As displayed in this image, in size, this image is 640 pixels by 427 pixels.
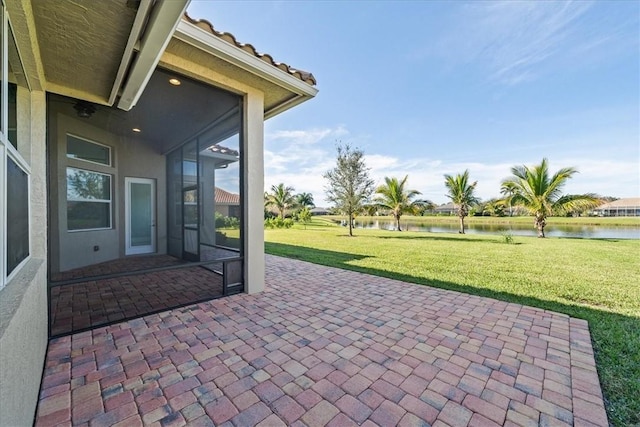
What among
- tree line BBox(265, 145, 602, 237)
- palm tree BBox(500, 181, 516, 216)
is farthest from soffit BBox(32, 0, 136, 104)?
palm tree BBox(500, 181, 516, 216)

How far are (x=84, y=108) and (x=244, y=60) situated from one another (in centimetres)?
235

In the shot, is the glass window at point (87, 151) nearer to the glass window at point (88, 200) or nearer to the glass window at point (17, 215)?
the glass window at point (88, 200)

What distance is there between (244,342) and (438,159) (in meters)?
30.3

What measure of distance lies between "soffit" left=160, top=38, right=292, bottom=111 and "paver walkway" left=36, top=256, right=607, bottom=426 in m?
3.48

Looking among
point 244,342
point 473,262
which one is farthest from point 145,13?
point 473,262

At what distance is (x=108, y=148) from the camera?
543cm

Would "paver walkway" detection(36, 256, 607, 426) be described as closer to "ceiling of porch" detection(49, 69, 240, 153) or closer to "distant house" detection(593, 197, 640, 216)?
"ceiling of porch" detection(49, 69, 240, 153)

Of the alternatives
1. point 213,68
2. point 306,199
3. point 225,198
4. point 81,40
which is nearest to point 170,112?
point 213,68

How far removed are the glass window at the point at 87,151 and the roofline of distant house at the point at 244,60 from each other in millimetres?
3220

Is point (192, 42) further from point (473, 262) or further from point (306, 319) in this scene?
point (473, 262)

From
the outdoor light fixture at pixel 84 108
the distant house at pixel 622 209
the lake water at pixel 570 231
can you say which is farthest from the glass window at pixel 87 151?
the distant house at pixel 622 209

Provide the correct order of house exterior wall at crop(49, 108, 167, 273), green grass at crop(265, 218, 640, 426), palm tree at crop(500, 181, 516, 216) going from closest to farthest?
green grass at crop(265, 218, 640, 426), house exterior wall at crop(49, 108, 167, 273), palm tree at crop(500, 181, 516, 216)

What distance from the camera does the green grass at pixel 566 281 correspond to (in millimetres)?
2430

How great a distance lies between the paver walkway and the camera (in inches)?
73.5
